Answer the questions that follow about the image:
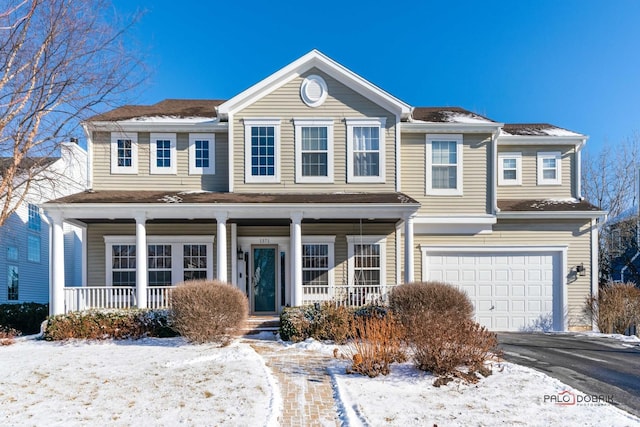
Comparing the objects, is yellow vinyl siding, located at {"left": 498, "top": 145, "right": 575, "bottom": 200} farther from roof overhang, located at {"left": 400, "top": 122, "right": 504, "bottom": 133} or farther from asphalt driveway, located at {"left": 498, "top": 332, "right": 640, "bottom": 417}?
asphalt driveway, located at {"left": 498, "top": 332, "right": 640, "bottom": 417}

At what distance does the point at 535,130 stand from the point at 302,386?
12.7 metres

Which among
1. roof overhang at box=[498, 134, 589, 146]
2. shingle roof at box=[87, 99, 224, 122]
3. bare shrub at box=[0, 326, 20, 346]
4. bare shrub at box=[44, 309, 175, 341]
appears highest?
shingle roof at box=[87, 99, 224, 122]

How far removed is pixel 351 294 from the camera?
11562mm

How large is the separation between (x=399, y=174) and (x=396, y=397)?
303 inches

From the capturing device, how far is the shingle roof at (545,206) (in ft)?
41.4

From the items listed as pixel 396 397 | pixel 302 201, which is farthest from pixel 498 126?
pixel 396 397

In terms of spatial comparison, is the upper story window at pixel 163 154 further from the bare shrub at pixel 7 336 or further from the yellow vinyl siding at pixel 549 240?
the yellow vinyl siding at pixel 549 240

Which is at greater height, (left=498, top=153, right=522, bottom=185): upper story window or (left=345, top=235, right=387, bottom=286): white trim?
(left=498, top=153, right=522, bottom=185): upper story window

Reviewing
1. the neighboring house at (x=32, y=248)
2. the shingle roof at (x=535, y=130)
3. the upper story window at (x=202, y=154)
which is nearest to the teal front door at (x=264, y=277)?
the upper story window at (x=202, y=154)

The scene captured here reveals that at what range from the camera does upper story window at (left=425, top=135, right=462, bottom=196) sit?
1264cm

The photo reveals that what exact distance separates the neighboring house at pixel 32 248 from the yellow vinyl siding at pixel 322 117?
7244 millimetres

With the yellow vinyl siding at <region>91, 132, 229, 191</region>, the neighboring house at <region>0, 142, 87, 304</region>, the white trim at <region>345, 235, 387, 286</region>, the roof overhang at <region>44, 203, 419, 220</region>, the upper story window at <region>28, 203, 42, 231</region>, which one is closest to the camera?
the roof overhang at <region>44, 203, 419, 220</region>

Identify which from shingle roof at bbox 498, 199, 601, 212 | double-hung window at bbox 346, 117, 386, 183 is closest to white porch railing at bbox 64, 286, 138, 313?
double-hung window at bbox 346, 117, 386, 183
